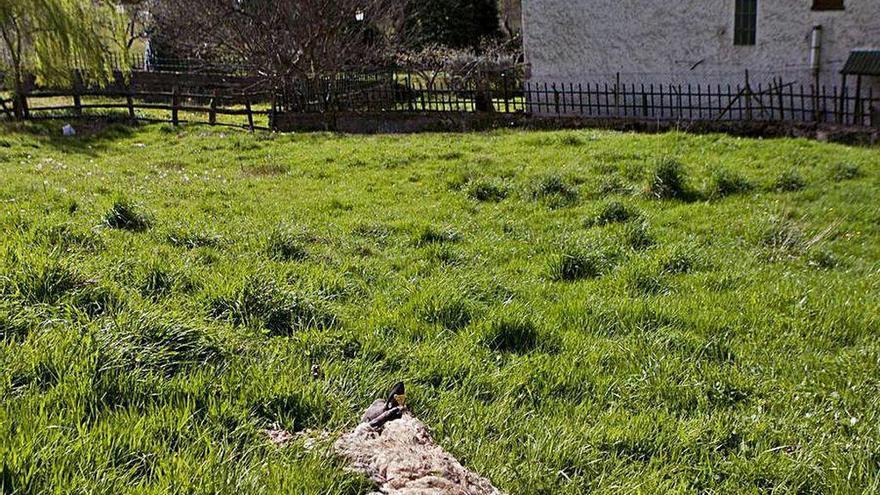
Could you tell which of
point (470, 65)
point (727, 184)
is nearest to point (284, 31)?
point (470, 65)

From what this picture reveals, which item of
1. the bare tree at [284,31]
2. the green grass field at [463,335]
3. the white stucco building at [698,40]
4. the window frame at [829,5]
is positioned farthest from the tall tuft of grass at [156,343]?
the bare tree at [284,31]

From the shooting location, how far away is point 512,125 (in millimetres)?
18078

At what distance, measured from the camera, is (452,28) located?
31.7 meters

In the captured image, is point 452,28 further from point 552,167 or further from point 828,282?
point 828,282

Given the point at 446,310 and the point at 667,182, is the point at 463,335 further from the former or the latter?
the point at 667,182

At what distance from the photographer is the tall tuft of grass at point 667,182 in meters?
9.09

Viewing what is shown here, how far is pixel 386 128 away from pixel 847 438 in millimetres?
16830

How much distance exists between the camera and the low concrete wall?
14062mm

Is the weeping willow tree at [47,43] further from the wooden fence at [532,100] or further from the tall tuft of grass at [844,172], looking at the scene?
the tall tuft of grass at [844,172]

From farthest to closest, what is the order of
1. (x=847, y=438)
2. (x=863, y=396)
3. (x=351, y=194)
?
(x=351, y=194) → (x=863, y=396) → (x=847, y=438)

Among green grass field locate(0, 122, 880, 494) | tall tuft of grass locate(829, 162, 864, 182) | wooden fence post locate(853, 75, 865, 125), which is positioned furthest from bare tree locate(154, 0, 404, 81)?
tall tuft of grass locate(829, 162, 864, 182)

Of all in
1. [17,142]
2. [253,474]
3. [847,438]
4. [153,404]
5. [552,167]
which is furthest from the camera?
[17,142]

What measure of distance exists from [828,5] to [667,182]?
35.3 ft

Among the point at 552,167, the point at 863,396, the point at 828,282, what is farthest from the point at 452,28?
the point at 863,396
